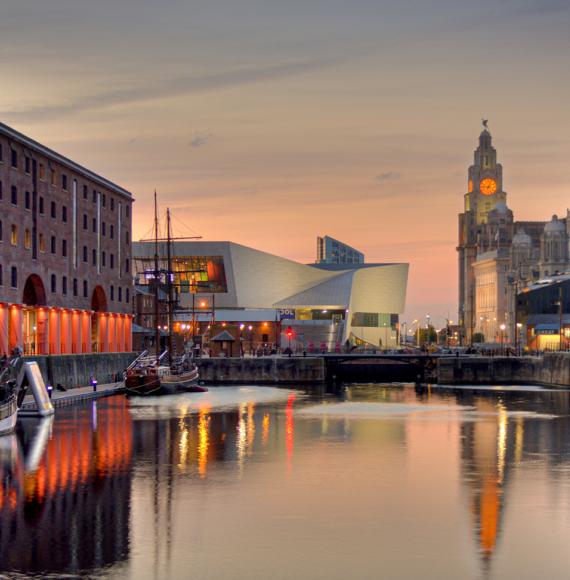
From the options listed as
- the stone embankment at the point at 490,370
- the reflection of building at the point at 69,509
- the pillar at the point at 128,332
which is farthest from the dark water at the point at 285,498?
the stone embankment at the point at 490,370

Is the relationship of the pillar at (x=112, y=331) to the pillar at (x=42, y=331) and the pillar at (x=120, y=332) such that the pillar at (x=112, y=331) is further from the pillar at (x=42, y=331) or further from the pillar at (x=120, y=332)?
the pillar at (x=42, y=331)

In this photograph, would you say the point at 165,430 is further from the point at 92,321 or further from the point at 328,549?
the point at 92,321

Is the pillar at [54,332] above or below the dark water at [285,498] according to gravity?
above

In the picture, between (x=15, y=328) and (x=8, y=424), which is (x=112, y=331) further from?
(x=8, y=424)

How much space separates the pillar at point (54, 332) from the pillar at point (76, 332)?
4.62m

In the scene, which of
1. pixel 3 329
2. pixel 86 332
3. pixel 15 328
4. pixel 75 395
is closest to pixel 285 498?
pixel 75 395

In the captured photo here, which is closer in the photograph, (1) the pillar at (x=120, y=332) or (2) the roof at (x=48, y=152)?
(2) the roof at (x=48, y=152)

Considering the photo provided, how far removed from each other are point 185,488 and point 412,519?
34.9ft

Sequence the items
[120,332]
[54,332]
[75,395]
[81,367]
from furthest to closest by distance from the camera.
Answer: [120,332]
[54,332]
[81,367]
[75,395]

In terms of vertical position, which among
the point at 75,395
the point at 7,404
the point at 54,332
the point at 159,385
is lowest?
the point at 75,395

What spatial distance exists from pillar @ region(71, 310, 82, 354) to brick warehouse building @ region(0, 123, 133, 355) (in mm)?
106

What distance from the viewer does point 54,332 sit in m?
108

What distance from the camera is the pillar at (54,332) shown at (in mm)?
106625

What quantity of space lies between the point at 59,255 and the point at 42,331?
26.9ft
